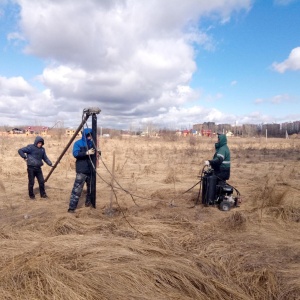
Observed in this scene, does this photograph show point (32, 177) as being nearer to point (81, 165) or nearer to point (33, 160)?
point (33, 160)

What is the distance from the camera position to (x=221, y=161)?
700 cm

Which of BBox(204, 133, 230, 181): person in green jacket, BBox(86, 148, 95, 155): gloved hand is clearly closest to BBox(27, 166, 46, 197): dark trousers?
BBox(86, 148, 95, 155): gloved hand

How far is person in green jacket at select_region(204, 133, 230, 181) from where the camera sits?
22.9 ft

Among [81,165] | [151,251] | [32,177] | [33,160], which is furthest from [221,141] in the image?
[32,177]

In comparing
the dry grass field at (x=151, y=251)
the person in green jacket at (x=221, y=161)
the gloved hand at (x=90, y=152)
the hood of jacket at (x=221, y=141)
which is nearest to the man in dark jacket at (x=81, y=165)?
the gloved hand at (x=90, y=152)

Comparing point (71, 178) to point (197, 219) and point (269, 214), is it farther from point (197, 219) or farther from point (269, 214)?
point (269, 214)

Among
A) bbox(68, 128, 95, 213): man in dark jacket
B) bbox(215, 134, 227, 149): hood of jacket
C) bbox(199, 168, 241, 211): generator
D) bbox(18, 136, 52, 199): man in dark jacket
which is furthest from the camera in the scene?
bbox(18, 136, 52, 199): man in dark jacket

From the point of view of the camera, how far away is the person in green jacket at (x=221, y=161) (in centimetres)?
698

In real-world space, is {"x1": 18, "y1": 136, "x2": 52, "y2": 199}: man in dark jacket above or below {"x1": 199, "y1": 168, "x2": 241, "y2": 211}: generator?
above

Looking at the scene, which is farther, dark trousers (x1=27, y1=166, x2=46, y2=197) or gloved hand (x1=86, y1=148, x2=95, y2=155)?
dark trousers (x1=27, y1=166, x2=46, y2=197)

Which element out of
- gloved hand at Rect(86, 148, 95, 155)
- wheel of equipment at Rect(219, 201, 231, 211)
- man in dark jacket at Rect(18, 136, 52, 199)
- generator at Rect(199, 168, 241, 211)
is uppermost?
gloved hand at Rect(86, 148, 95, 155)

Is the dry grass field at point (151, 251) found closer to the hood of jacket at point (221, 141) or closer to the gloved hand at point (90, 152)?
the gloved hand at point (90, 152)

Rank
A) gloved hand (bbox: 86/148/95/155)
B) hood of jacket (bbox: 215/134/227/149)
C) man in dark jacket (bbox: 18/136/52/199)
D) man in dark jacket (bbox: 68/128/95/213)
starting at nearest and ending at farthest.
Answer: gloved hand (bbox: 86/148/95/155)
man in dark jacket (bbox: 68/128/95/213)
hood of jacket (bbox: 215/134/227/149)
man in dark jacket (bbox: 18/136/52/199)

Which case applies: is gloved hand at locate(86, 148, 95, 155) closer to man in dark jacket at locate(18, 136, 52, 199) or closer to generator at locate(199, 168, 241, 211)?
man in dark jacket at locate(18, 136, 52, 199)
